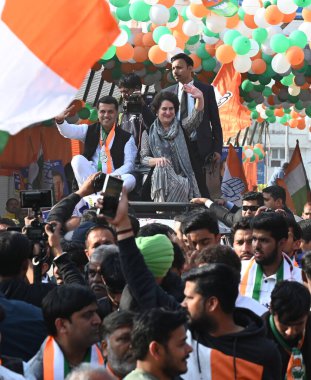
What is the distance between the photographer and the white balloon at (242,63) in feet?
46.9

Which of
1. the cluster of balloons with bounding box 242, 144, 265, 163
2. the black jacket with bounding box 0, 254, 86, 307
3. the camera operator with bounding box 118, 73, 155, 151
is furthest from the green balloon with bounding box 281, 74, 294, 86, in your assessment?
the cluster of balloons with bounding box 242, 144, 265, 163

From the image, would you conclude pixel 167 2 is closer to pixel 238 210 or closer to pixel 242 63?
pixel 242 63

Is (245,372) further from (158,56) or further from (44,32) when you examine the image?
(158,56)

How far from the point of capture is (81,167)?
1054 centimetres

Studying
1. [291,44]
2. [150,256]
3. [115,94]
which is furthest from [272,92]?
[150,256]

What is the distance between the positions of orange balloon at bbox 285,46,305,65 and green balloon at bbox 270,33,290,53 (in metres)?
0.06

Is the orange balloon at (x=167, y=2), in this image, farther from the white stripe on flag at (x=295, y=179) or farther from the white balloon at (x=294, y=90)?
the white balloon at (x=294, y=90)

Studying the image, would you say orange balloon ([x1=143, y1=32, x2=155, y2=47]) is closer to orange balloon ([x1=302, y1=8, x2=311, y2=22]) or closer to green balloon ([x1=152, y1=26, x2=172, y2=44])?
green balloon ([x1=152, y1=26, x2=172, y2=44])

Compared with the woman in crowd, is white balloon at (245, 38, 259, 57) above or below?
above

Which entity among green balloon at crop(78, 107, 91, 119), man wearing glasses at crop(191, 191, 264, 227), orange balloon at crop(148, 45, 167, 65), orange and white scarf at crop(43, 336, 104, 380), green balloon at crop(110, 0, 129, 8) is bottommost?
orange and white scarf at crop(43, 336, 104, 380)

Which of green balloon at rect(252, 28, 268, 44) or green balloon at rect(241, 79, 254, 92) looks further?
green balloon at rect(241, 79, 254, 92)

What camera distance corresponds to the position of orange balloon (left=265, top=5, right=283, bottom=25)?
545 inches

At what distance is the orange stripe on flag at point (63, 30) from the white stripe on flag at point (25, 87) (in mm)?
38

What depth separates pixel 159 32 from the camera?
14.1m
